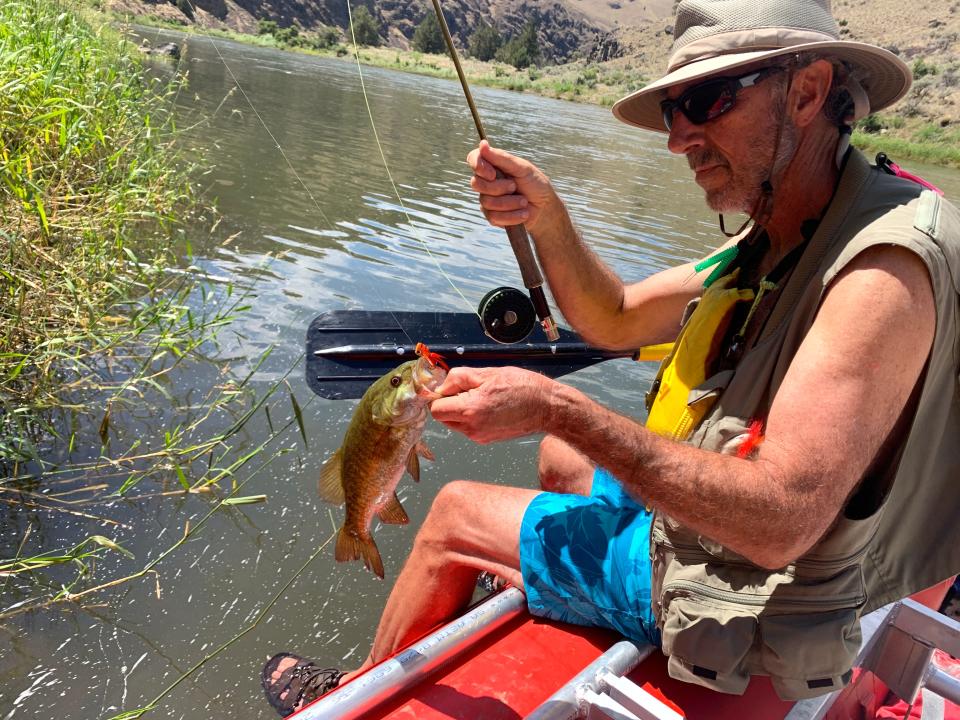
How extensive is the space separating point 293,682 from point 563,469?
1.43m

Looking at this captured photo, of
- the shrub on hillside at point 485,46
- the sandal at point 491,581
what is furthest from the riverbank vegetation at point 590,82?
the sandal at point 491,581

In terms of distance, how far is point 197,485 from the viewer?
14.4 feet

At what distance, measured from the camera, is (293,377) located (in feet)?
19.0

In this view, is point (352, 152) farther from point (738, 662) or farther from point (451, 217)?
point (738, 662)

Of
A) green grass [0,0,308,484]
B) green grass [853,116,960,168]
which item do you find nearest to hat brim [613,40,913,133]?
green grass [0,0,308,484]

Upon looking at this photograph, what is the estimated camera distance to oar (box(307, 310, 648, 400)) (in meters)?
A: 4.04

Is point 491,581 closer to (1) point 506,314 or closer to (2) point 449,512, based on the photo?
(2) point 449,512

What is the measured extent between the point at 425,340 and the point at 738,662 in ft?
8.42

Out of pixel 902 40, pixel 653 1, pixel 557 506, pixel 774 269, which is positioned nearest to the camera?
pixel 774 269

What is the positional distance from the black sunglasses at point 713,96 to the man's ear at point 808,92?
0.25 ft

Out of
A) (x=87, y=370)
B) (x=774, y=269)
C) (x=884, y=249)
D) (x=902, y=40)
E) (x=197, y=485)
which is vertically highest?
(x=902, y=40)

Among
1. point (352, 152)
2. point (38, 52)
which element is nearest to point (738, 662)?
point (38, 52)

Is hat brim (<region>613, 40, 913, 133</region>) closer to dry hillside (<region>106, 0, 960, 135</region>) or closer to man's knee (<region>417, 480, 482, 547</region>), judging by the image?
man's knee (<region>417, 480, 482, 547</region>)

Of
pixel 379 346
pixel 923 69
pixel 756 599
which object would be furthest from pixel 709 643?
pixel 923 69
